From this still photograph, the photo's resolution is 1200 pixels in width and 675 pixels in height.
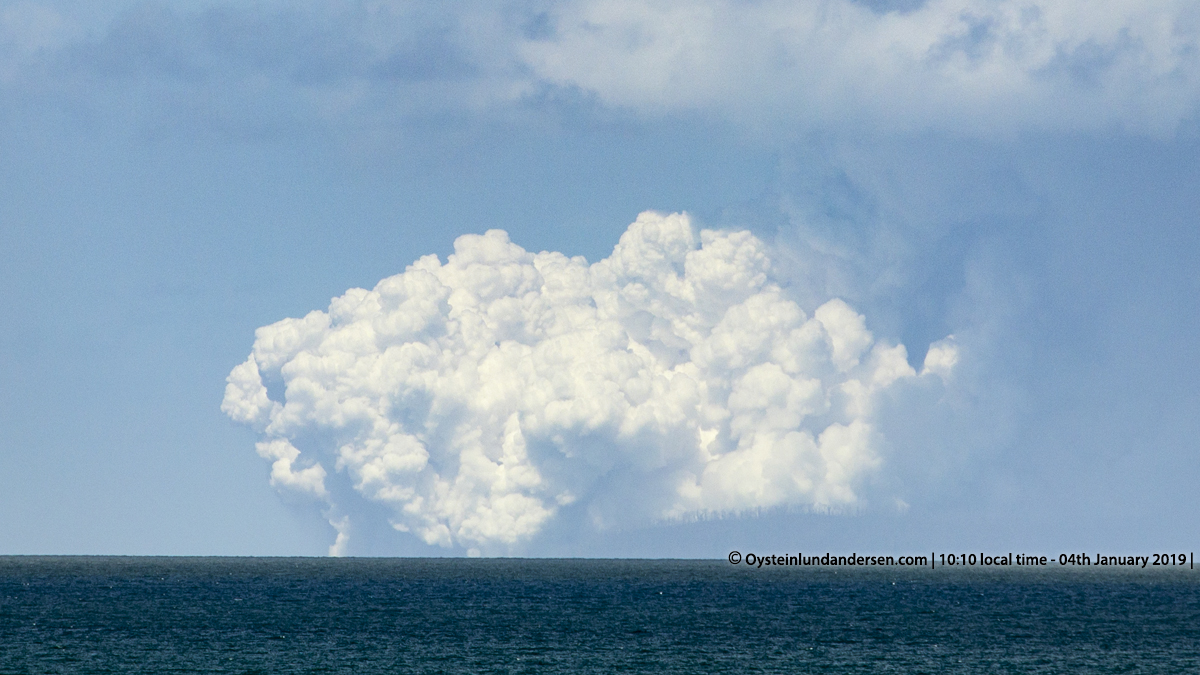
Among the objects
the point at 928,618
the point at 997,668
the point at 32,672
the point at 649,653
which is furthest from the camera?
the point at 928,618

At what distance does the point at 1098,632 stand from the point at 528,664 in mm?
69846

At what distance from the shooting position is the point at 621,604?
192625 millimetres

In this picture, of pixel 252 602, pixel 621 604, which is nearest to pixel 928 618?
pixel 621 604

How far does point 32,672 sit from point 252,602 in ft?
321

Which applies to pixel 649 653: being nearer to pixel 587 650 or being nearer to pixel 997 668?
pixel 587 650

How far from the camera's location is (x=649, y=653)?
113250 mm

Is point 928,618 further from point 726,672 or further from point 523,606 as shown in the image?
point 726,672

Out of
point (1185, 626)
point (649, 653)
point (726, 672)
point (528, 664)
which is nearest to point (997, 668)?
point (726, 672)

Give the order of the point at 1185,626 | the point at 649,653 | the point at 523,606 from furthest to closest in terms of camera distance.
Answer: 1. the point at 523,606
2. the point at 1185,626
3. the point at 649,653

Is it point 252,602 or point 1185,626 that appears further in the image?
point 252,602

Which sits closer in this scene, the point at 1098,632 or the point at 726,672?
the point at 726,672

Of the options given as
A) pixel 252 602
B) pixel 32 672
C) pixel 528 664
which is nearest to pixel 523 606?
pixel 252 602

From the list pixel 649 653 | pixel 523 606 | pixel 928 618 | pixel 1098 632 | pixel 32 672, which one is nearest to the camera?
pixel 32 672

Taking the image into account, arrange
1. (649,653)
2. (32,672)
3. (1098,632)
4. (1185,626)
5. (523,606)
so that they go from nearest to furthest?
(32,672) < (649,653) < (1098,632) < (1185,626) < (523,606)
